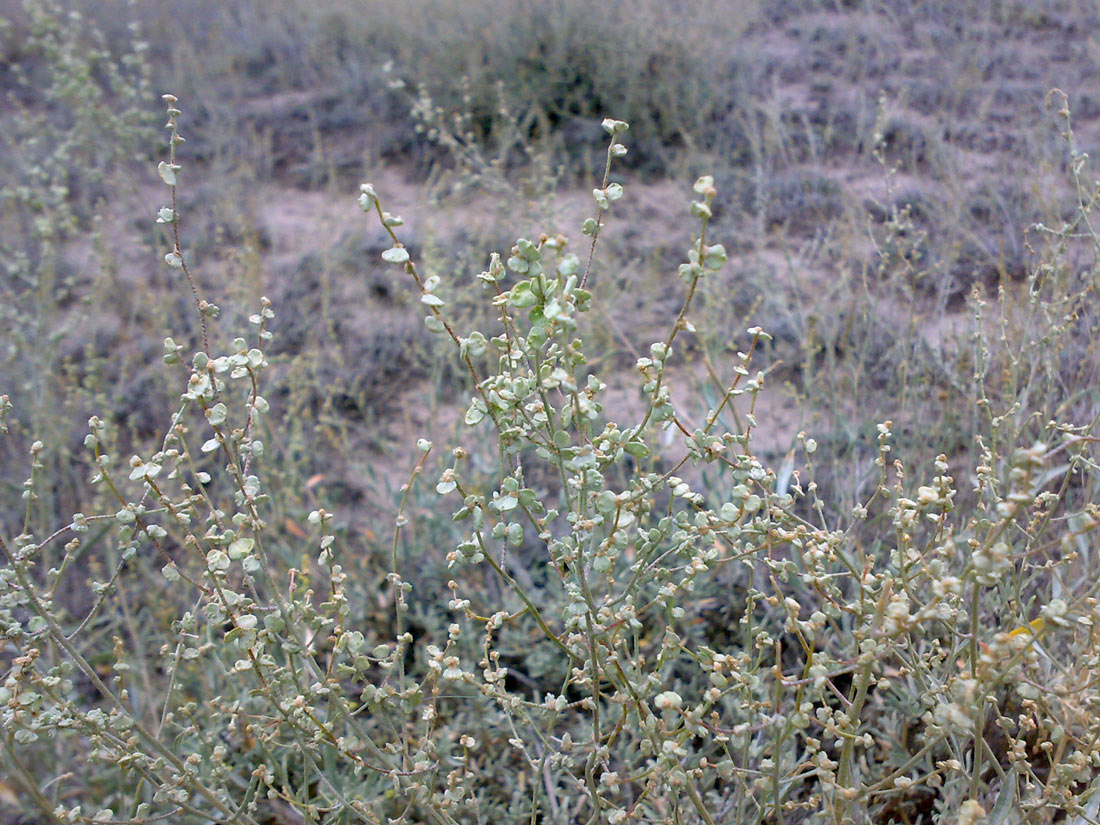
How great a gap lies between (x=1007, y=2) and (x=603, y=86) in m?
2.80

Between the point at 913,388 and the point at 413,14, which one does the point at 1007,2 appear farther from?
the point at 913,388

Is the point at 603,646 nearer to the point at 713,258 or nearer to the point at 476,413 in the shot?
the point at 476,413

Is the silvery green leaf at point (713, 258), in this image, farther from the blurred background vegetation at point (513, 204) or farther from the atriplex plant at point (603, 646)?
the blurred background vegetation at point (513, 204)

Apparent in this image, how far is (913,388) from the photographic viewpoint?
216 cm

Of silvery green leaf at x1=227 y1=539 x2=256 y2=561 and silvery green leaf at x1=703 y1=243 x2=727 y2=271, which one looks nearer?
silvery green leaf at x1=703 y1=243 x2=727 y2=271

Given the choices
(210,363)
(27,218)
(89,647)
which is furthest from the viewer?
(27,218)

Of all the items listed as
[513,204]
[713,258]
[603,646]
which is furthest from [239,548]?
[513,204]

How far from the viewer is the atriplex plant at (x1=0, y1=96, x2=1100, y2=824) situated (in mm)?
1044

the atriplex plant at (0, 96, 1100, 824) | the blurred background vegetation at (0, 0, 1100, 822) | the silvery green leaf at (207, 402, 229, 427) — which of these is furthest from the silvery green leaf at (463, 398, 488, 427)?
the blurred background vegetation at (0, 0, 1100, 822)

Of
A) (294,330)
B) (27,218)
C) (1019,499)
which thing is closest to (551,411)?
(1019,499)

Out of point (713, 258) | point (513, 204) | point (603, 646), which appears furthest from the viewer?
point (513, 204)

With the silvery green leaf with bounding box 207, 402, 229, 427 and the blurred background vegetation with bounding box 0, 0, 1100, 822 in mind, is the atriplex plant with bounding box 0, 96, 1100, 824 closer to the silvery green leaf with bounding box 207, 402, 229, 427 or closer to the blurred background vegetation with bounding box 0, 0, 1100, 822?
the silvery green leaf with bounding box 207, 402, 229, 427

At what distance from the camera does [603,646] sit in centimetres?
125

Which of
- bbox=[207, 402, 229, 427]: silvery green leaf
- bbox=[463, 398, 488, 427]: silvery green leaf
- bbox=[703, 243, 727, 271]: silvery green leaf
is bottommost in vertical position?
bbox=[463, 398, 488, 427]: silvery green leaf
